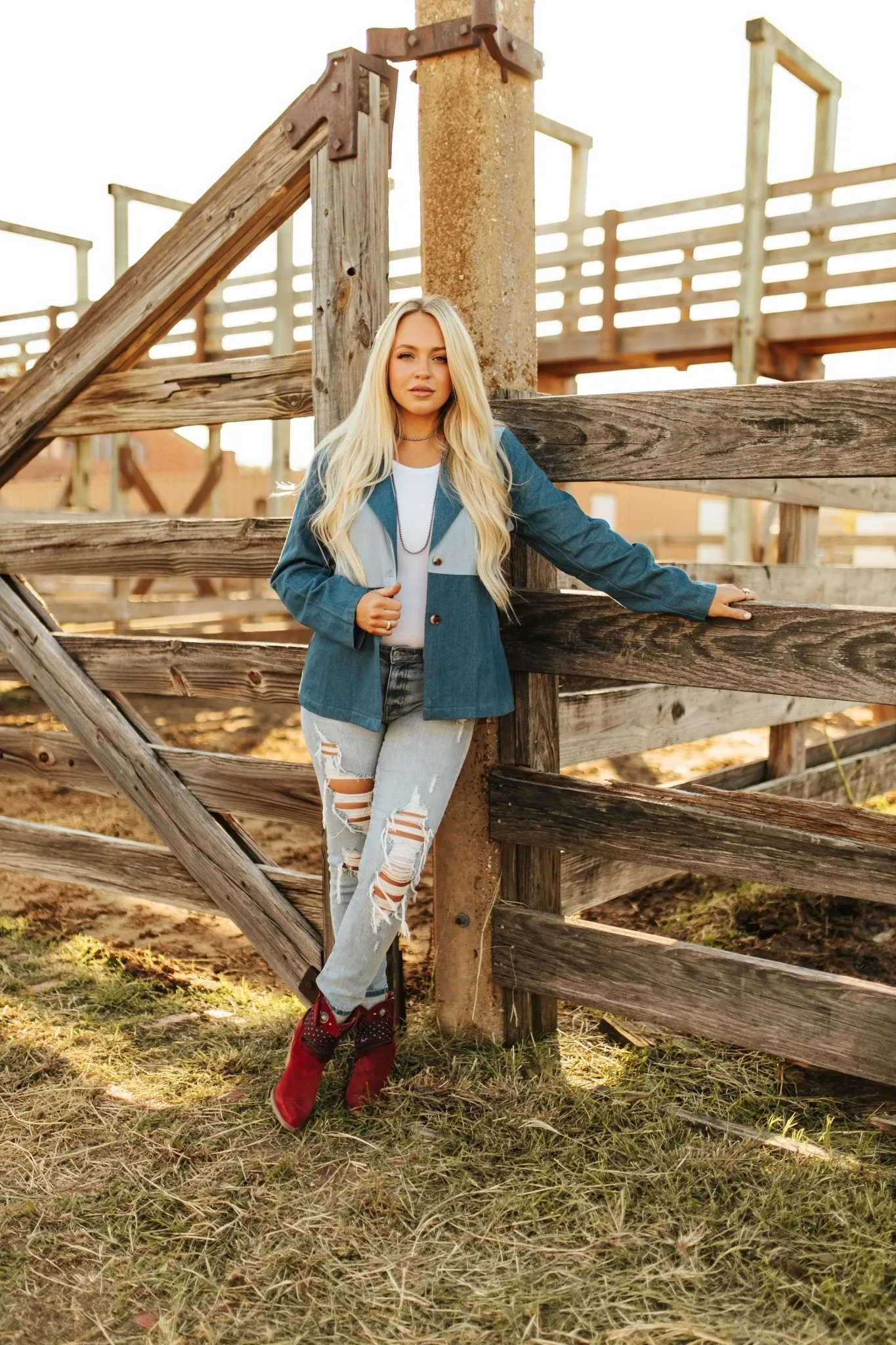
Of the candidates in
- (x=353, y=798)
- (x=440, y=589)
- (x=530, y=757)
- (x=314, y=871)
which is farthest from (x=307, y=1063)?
(x=314, y=871)

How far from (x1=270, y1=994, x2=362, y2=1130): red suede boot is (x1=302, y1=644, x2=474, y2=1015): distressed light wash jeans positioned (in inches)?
1.6

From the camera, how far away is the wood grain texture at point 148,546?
3277 mm

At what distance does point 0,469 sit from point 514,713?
6.82 feet

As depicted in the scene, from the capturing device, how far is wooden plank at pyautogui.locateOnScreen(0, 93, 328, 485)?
3174 mm

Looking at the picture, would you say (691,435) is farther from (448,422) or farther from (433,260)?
(433,260)

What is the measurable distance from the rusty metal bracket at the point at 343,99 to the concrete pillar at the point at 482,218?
0.39ft

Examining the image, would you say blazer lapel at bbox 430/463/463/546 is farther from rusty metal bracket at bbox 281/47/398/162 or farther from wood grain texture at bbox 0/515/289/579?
rusty metal bracket at bbox 281/47/398/162

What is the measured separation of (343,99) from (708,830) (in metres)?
2.05

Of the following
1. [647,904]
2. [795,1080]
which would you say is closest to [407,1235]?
[795,1080]

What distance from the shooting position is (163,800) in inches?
141

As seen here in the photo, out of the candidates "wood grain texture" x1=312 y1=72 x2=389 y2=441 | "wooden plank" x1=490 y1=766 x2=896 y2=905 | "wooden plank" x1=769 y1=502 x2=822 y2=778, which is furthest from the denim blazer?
"wooden plank" x1=769 y1=502 x2=822 y2=778

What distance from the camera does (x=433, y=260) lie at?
3008 millimetres

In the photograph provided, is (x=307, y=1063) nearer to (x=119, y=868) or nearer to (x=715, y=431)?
(x=119, y=868)

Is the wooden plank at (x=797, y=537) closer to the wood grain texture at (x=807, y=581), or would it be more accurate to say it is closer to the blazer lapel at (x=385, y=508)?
the wood grain texture at (x=807, y=581)
